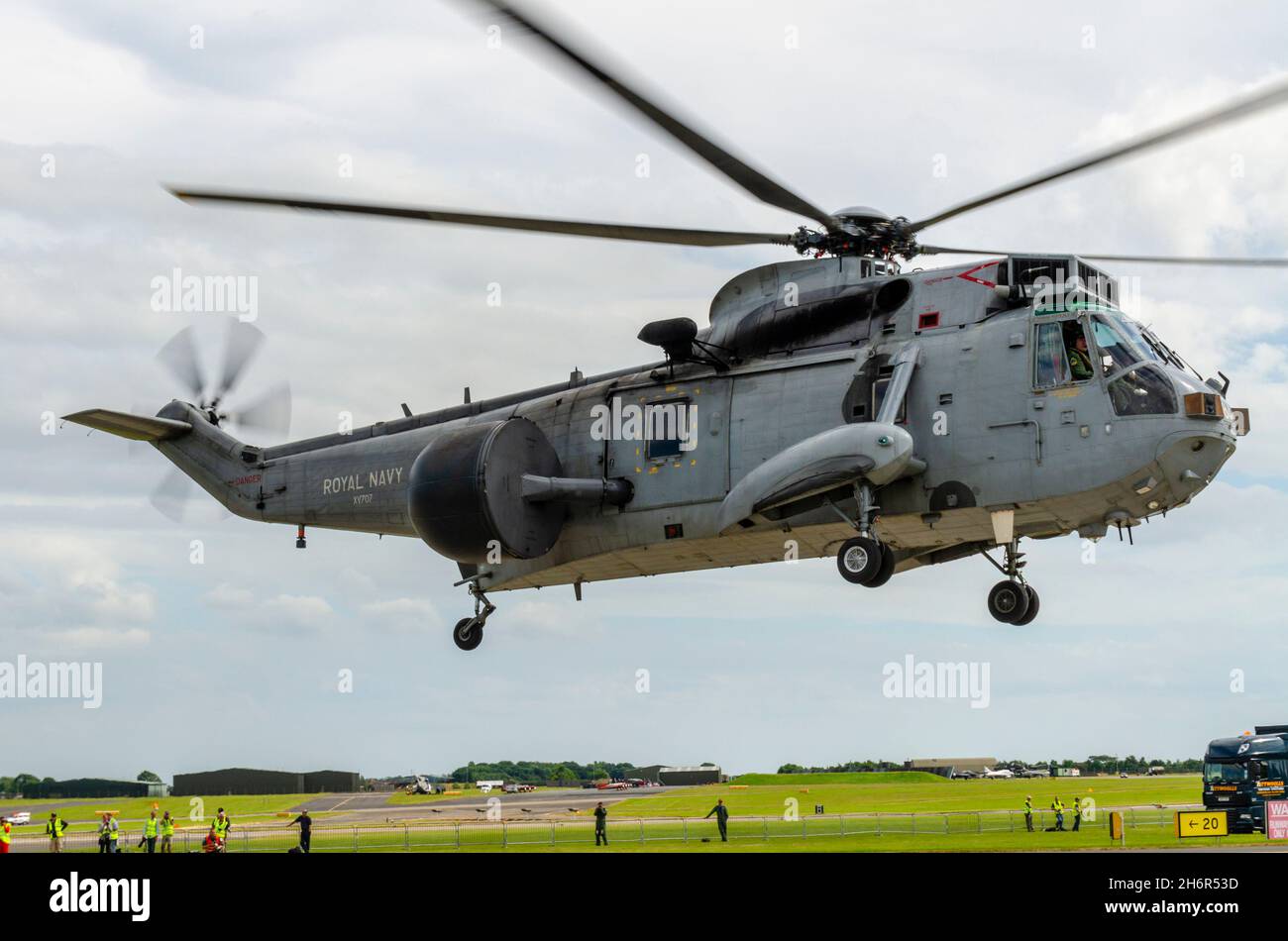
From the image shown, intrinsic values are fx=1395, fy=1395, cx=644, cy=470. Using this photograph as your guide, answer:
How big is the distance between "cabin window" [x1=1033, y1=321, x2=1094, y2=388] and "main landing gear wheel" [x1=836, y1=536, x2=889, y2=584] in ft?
10.3

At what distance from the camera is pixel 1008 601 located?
21.1 meters

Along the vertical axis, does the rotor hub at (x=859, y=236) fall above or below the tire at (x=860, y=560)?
above

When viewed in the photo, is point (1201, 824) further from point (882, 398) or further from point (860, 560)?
point (882, 398)

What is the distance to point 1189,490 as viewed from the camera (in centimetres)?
1856

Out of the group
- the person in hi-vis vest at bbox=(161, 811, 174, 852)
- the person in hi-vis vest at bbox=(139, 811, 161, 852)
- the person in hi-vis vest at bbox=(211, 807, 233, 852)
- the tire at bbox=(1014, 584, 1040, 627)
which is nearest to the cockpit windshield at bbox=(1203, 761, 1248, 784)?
the tire at bbox=(1014, 584, 1040, 627)

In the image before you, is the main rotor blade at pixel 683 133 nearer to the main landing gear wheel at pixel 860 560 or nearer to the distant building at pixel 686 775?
the main landing gear wheel at pixel 860 560

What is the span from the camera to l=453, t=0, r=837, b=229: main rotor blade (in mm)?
12242

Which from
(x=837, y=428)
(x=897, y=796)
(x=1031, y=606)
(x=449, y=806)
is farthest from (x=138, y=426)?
(x=897, y=796)

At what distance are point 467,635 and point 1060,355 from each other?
11.5 m

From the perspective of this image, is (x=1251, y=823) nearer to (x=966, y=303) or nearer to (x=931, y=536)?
(x=931, y=536)

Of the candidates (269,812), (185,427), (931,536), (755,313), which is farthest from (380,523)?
(269,812)

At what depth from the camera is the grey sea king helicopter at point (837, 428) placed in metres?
18.5

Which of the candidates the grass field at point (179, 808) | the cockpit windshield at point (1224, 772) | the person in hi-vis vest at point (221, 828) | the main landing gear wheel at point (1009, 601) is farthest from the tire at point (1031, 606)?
the grass field at point (179, 808)

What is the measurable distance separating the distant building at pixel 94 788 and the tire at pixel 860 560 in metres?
51.0
